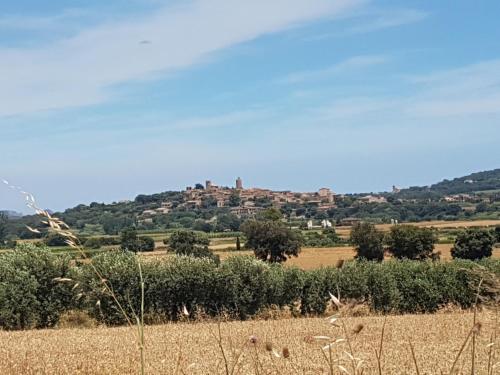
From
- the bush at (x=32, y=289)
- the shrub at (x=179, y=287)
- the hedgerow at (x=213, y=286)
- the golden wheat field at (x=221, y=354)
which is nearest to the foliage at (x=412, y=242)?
the hedgerow at (x=213, y=286)

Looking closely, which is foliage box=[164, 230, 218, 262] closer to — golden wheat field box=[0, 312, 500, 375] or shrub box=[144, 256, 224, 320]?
shrub box=[144, 256, 224, 320]

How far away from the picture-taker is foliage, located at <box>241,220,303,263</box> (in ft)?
296

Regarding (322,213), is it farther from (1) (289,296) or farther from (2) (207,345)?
(2) (207,345)

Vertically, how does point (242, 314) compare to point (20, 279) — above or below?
below

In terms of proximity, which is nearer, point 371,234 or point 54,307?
point 54,307

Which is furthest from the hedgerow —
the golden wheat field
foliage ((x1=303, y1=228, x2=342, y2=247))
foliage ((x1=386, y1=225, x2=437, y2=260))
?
foliage ((x1=303, y1=228, x2=342, y2=247))

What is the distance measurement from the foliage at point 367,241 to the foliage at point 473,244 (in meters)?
9.07

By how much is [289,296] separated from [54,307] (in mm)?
11874

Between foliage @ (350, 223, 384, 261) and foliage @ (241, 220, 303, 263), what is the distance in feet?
25.2

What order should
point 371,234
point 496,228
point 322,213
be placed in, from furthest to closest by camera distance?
point 322,213 < point 496,228 < point 371,234

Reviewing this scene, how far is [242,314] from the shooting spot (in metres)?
34.8

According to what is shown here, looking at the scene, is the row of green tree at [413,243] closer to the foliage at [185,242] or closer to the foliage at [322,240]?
the foliage at [322,240]

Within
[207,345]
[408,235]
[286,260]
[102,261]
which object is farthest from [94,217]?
[207,345]

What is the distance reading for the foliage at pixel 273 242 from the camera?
90.2 meters
